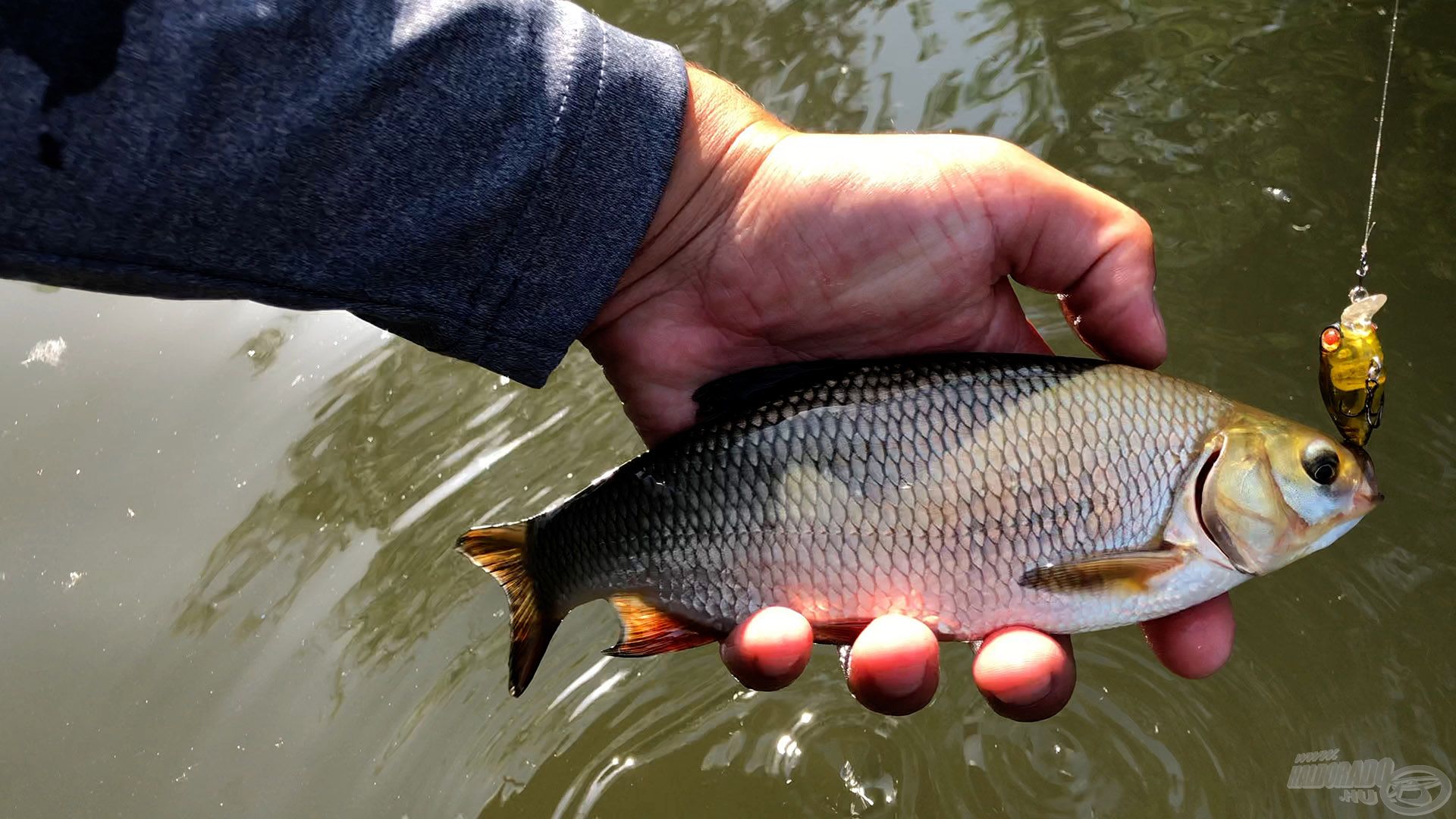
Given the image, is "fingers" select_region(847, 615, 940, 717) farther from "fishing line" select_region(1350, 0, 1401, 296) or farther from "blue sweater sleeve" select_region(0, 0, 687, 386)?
"fishing line" select_region(1350, 0, 1401, 296)

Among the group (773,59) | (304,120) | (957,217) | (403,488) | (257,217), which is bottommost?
(403,488)

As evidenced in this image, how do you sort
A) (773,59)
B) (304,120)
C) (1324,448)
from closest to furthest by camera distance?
(304,120) → (1324,448) → (773,59)

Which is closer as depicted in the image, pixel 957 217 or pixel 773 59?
pixel 957 217

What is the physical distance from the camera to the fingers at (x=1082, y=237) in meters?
2.54

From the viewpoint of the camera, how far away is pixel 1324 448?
232 cm

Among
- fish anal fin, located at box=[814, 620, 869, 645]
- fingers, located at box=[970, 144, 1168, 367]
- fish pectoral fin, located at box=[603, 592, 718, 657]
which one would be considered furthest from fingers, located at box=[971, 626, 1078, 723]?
fingers, located at box=[970, 144, 1168, 367]

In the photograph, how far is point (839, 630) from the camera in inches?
95.2

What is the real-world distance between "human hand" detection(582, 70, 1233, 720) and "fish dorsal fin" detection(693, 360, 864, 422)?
216 mm

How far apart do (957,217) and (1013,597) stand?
880 millimetres

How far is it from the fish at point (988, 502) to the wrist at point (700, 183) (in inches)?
21.2

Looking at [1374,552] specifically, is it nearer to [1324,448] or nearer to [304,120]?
[1324,448]

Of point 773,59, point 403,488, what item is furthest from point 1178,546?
point 773,59

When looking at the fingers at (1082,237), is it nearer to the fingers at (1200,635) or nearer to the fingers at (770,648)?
the fingers at (1200,635)

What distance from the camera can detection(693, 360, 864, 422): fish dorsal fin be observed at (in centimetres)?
252
